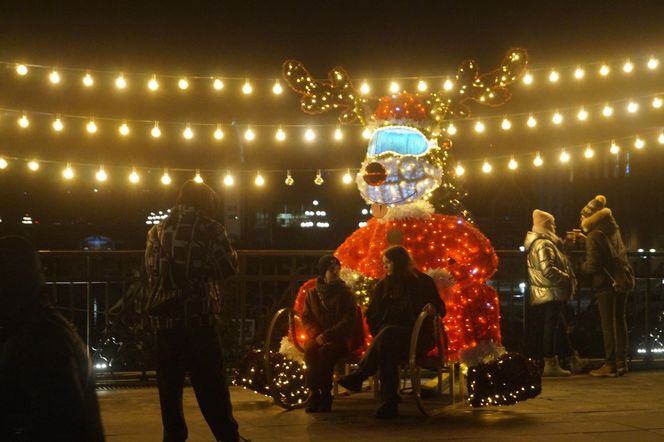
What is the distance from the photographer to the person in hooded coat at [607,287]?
9969 mm

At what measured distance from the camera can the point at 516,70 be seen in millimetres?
9039

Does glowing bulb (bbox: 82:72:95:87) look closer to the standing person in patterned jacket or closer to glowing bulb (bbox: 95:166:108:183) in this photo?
glowing bulb (bbox: 95:166:108:183)

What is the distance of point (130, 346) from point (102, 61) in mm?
3724

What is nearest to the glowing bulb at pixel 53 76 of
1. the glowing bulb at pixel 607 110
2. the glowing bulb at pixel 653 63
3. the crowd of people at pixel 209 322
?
the crowd of people at pixel 209 322

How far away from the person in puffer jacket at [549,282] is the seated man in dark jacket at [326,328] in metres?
2.78

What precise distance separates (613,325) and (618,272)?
521 millimetres

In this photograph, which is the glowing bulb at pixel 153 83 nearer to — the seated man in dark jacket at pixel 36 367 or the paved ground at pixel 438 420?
the paved ground at pixel 438 420

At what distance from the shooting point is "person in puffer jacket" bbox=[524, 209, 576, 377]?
999 cm

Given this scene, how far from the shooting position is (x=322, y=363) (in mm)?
7859

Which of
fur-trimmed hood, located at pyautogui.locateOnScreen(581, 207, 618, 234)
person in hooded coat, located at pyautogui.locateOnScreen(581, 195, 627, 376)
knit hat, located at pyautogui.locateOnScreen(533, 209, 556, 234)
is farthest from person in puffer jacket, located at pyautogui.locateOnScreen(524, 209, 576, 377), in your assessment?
fur-trimmed hood, located at pyautogui.locateOnScreen(581, 207, 618, 234)

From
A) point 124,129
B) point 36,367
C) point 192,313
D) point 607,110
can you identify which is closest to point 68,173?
point 124,129

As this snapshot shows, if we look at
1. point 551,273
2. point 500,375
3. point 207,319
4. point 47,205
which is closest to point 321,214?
point 47,205

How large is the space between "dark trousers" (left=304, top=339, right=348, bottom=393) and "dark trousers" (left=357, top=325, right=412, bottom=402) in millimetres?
371

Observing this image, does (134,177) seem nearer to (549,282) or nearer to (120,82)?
(120,82)
